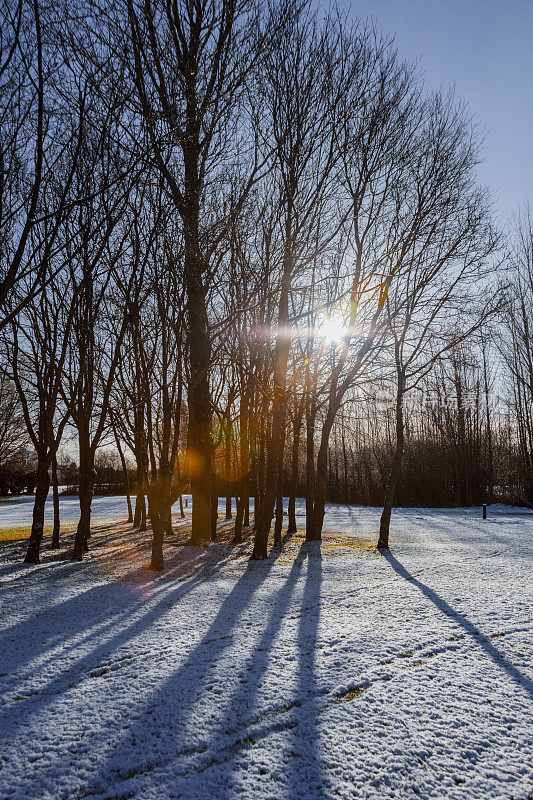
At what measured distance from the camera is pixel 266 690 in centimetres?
311

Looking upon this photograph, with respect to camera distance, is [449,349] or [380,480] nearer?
[449,349]

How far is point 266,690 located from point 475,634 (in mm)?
2365

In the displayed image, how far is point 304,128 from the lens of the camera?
8.26 metres

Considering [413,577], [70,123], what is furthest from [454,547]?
[70,123]

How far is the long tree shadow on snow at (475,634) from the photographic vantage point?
330 centimetres

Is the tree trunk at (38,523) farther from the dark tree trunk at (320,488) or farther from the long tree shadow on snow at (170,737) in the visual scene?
the dark tree trunk at (320,488)

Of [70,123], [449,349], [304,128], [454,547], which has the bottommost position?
[454,547]

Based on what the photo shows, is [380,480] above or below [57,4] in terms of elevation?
below

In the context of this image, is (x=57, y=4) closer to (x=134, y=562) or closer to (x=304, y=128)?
(x=304, y=128)

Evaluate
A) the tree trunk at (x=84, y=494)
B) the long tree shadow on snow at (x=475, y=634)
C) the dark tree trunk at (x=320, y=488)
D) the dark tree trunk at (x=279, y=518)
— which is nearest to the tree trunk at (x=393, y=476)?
the dark tree trunk at (x=320, y=488)

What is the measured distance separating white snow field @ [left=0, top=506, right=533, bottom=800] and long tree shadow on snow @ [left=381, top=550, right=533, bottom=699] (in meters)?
0.02

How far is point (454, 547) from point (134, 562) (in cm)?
798

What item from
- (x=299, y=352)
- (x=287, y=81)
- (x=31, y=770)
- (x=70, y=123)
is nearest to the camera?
(x=31, y=770)

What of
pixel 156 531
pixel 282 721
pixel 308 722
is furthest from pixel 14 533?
pixel 308 722
